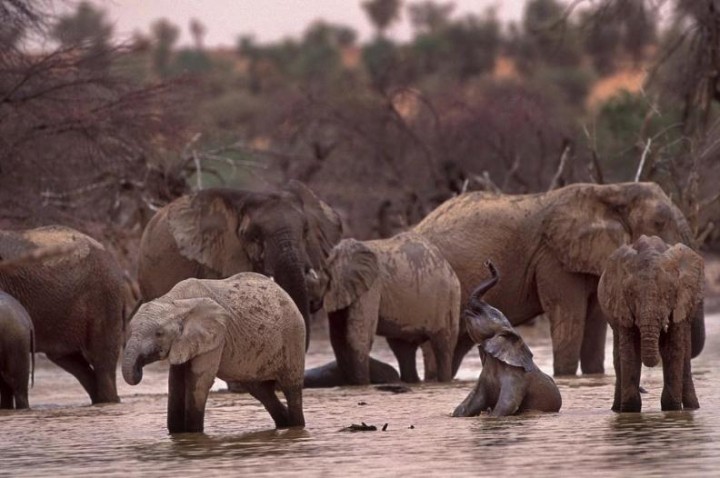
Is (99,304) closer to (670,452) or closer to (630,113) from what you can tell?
(670,452)

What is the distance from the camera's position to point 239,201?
1590 centimetres

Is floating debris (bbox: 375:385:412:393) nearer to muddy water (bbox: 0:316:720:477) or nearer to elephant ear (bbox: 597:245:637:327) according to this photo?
muddy water (bbox: 0:316:720:477)

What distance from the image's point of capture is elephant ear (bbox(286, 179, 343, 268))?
15875 millimetres

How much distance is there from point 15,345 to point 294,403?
326 centimetres

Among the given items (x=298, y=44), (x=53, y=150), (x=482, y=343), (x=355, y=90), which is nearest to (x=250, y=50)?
(x=298, y=44)

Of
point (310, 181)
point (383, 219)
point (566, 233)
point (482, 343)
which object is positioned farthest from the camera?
point (310, 181)

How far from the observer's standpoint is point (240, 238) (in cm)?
1573

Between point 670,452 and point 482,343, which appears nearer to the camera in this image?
point 670,452

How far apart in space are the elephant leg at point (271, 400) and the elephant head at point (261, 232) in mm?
2698

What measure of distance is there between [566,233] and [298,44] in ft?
A: 258

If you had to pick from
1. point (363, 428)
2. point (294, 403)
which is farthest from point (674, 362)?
point (294, 403)

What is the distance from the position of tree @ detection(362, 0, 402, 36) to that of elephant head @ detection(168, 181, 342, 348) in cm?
8261

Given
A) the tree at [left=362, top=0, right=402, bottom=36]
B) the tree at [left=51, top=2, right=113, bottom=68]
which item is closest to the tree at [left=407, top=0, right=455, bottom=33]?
the tree at [left=362, top=0, right=402, bottom=36]

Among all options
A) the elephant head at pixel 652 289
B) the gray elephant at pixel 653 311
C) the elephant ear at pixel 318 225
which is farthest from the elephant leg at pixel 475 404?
the elephant ear at pixel 318 225
